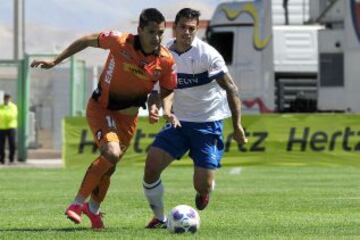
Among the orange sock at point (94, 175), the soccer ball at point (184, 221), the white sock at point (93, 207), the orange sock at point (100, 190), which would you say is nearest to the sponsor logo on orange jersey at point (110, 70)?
the orange sock at point (94, 175)

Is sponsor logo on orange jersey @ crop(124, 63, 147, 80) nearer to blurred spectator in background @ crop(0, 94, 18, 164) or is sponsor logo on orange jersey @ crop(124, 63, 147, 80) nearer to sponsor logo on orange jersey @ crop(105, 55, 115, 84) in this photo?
sponsor logo on orange jersey @ crop(105, 55, 115, 84)

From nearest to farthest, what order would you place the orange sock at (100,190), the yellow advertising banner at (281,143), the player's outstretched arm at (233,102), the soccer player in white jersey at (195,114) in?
the orange sock at (100,190) < the soccer player in white jersey at (195,114) < the player's outstretched arm at (233,102) < the yellow advertising banner at (281,143)

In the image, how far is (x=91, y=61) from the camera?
229 ft

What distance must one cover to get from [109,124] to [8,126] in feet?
76.3

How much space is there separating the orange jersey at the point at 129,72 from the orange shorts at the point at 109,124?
9 cm

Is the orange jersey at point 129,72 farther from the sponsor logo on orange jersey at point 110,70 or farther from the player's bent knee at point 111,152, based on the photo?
the player's bent knee at point 111,152

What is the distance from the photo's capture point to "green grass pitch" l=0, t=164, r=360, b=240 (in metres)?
11.4

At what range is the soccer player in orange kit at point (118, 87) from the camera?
11.3 meters

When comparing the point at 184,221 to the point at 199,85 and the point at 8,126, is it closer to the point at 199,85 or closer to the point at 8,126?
the point at 199,85

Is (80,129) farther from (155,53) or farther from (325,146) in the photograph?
(155,53)

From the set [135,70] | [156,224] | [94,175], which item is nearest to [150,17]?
[135,70]

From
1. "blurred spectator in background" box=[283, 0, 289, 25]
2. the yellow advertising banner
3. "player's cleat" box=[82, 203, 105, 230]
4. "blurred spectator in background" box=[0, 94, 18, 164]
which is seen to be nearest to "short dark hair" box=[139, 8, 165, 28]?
"player's cleat" box=[82, 203, 105, 230]

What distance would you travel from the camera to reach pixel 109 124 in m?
11.6

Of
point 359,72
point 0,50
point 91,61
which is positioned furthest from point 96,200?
point 0,50
